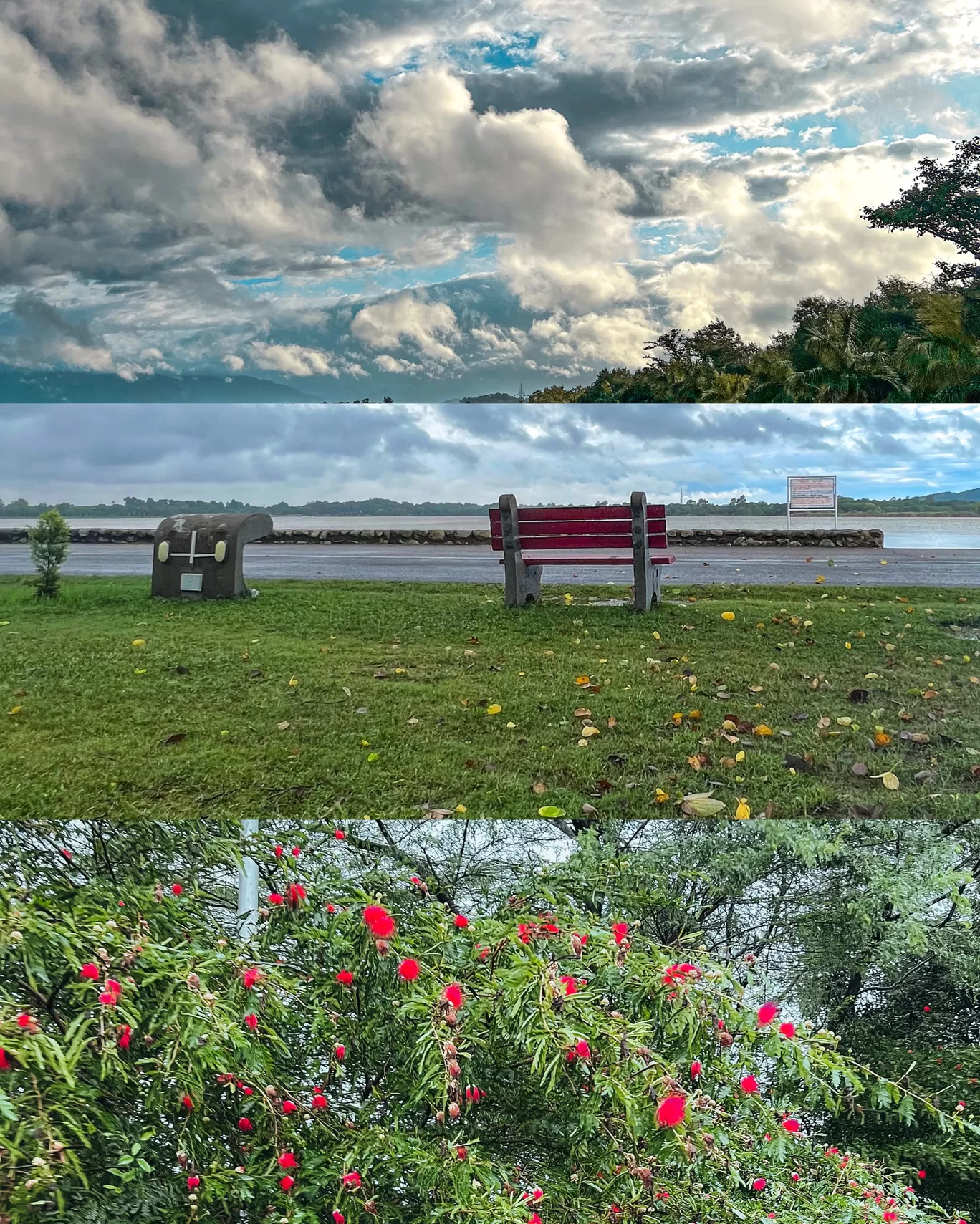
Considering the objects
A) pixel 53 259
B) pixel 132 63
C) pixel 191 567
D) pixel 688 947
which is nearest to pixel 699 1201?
pixel 688 947

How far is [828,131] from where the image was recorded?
2.53m

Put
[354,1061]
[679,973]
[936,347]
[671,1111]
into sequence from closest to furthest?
1. [671,1111]
2. [936,347]
3. [679,973]
4. [354,1061]

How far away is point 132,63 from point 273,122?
0.38m

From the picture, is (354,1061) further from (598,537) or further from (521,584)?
(598,537)

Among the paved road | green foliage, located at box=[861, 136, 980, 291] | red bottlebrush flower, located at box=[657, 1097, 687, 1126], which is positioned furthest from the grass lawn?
green foliage, located at box=[861, 136, 980, 291]

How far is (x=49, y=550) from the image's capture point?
276cm

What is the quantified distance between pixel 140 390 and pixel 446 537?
909 mm

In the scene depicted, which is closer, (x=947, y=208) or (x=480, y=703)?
(x=947, y=208)

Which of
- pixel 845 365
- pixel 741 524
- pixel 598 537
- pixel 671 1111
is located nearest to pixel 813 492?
pixel 741 524

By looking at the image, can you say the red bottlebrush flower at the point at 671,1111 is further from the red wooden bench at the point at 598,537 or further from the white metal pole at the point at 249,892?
the white metal pole at the point at 249,892

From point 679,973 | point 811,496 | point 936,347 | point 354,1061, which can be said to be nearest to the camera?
point 936,347

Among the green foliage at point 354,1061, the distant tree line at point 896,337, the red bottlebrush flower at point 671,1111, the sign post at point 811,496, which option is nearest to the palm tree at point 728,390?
the distant tree line at point 896,337

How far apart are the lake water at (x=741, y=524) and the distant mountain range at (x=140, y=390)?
32 cm

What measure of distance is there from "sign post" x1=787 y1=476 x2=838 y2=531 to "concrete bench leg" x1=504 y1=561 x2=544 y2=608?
65 cm
